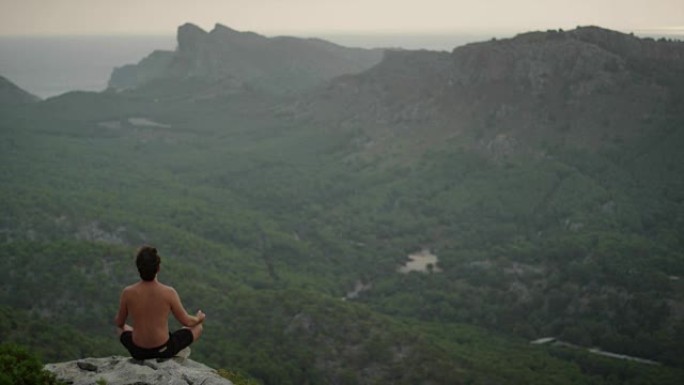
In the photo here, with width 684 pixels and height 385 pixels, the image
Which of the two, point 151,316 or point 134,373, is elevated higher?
point 151,316

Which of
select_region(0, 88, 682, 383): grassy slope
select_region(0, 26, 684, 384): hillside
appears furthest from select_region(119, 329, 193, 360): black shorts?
select_region(0, 88, 682, 383): grassy slope

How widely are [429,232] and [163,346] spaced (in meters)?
130

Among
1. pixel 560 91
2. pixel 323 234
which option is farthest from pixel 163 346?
pixel 560 91

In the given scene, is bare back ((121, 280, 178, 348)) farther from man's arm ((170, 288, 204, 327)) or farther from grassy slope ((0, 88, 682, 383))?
grassy slope ((0, 88, 682, 383))

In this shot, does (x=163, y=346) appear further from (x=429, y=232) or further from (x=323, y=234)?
(x=429, y=232)

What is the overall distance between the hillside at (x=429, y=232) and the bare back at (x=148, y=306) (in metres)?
42.2

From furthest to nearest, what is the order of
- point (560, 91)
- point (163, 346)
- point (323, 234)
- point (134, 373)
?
point (560, 91) < point (323, 234) < point (163, 346) < point (134, 373)

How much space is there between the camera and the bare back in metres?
20.4

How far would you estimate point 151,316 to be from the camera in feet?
68.0

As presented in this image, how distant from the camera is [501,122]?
17688cm

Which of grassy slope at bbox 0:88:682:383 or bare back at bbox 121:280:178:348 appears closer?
bare back at bbox 121:280:178:348

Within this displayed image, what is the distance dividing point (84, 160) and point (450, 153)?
92.4 metres

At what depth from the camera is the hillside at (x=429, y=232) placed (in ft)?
264

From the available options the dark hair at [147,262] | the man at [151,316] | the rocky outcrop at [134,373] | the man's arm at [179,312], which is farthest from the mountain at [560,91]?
the dark hair at [147,262]
